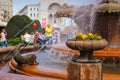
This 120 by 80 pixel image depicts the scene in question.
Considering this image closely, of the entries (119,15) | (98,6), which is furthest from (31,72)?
(119,15)

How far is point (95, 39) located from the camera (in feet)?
17.0

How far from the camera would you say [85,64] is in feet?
16.1

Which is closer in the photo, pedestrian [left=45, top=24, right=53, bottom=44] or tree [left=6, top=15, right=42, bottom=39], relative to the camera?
pedestrian [left=45, top=24, right=53, bottom=44]

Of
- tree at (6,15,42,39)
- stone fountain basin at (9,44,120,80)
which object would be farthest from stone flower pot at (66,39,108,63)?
tree at (6,15,42,39)

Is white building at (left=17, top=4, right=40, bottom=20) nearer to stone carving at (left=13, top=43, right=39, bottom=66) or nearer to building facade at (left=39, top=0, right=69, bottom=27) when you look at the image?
building facade at (left=39, top=0, right=69, bottom=27)

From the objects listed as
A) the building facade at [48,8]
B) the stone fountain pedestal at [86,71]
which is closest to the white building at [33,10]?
the building facade at [48,8]

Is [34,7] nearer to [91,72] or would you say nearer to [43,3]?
[43,3]

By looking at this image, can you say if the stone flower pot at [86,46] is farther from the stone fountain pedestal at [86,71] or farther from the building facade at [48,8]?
the building facade at [48,8]

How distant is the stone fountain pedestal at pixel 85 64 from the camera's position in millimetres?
4887

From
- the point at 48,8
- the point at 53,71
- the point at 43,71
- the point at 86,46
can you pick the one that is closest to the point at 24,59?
the point at 43,71

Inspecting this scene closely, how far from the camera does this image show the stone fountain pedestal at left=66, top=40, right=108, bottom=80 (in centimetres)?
489

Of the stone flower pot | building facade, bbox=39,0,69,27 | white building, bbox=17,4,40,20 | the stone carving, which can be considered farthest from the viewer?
white building, bbox=17,4,40,20

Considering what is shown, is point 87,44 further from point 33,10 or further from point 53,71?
point 33,10

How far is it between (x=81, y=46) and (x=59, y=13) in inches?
133
